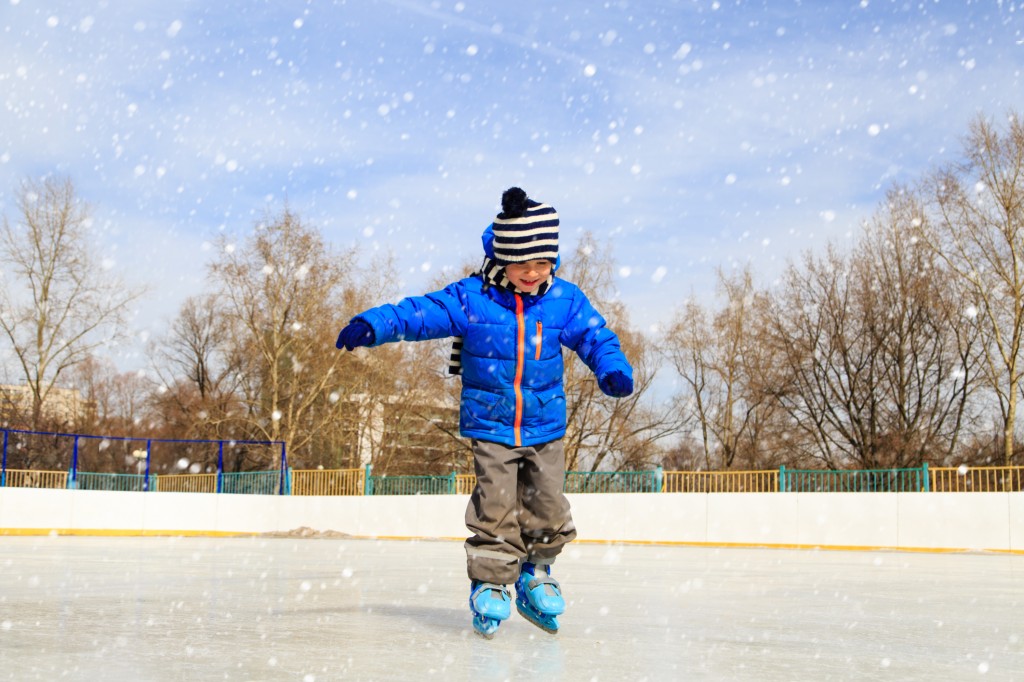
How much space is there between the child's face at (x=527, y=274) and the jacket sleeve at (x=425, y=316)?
0.18 m

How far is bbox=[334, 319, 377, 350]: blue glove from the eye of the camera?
286cm

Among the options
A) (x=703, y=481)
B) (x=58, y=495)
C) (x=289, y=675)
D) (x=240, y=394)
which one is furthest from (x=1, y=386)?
(x=289, y=675)

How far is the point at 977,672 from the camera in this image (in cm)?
229

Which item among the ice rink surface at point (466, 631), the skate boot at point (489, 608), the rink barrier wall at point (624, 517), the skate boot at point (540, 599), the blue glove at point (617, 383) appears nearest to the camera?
the ice rink surface at point (466, 631)

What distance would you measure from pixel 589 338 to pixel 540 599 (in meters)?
0.88

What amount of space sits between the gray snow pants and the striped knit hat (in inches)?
24.3

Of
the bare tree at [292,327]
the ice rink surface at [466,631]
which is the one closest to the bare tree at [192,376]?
the bare tree at [292,327]

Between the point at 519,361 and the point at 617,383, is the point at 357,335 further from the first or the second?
the point at 617,383

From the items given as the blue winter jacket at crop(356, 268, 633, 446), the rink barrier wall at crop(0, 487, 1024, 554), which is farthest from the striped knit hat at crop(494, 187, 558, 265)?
the rink barrier wall at crop(0, 487, 1024, 554)

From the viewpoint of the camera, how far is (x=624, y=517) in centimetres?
1570

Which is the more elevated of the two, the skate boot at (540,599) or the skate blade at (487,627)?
the skate boot at (540,599)

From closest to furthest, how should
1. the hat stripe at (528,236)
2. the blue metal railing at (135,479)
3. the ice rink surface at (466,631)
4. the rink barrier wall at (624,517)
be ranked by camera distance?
1. the ice rink surface at (466,631)
2. the hat stripe at (528,236)
3. the rink barrier wall at (624,517)
4. the blue metal railing at (135,479)

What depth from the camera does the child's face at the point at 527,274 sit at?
3.21 metres

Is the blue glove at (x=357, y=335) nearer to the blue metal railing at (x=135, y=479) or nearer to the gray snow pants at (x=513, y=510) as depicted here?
the gray snow pants at (x=513, y=510)
